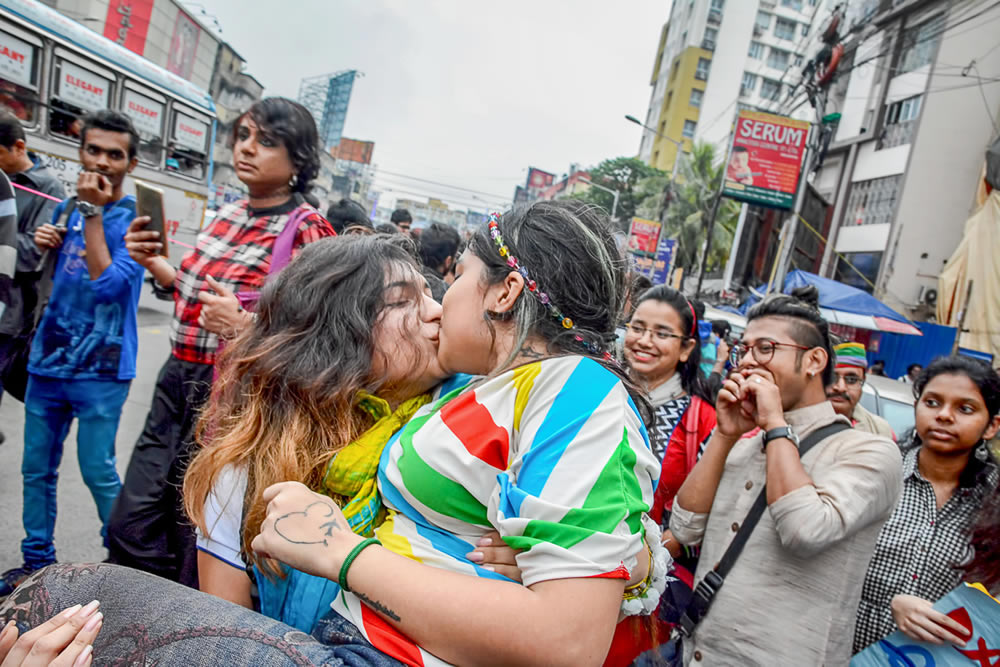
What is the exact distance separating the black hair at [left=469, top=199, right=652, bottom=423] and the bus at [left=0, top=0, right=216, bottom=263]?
5.95 meters

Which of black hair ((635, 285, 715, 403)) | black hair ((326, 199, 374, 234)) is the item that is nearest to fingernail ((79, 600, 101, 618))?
black hair ((635, 285, 715, 403))

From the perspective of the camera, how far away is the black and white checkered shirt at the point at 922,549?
238cm

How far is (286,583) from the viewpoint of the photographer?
1.35 m

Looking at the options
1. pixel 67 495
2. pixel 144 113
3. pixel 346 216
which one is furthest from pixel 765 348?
pixel 144 113

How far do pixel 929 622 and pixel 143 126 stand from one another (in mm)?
11506

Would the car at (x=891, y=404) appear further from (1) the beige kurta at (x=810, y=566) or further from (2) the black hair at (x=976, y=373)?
(1) the beige kurta at (x=810, y=566)

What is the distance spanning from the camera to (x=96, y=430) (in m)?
2.98

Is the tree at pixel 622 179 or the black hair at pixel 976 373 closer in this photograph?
the black hair at pixel 976 373

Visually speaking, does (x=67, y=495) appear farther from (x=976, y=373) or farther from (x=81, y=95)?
(x=81, y=95)

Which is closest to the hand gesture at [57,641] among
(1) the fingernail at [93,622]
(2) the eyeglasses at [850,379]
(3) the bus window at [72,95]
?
(1) the fingernail at [93,622]

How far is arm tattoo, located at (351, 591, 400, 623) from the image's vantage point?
1.05 m

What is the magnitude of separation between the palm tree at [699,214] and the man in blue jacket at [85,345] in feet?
105

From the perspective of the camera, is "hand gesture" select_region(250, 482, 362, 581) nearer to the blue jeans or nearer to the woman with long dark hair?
the woman with long dark hair

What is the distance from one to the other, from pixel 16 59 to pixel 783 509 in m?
9.78
